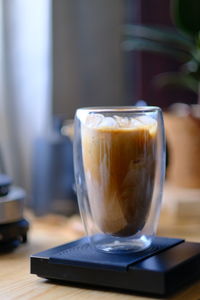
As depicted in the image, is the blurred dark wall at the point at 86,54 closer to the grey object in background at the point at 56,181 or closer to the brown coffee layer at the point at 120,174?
the grey object in background at the point at 56,181

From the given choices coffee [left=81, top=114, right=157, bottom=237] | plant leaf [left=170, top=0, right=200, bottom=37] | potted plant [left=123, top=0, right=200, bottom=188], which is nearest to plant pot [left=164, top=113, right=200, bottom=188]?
potted plant [left=123, top=0, right=200, bottom=188]

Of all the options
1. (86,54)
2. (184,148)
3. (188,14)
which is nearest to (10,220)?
(184,148)

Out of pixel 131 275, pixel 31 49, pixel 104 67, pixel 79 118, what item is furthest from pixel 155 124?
pixel 104 67

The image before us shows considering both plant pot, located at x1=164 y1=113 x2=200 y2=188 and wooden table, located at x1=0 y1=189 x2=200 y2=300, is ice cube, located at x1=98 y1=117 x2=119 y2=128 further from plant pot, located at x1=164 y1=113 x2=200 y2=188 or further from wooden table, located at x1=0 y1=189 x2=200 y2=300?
plant pot, located at x1=164 y1=113 x2=200 y2=188

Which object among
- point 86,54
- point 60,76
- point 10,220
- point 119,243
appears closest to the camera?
point 119,243

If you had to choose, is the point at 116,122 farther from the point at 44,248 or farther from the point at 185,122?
the point at 185,122

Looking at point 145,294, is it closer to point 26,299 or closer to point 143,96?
point 26,299
